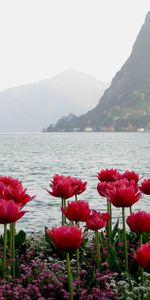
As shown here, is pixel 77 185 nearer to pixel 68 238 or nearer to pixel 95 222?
pixel 95 222

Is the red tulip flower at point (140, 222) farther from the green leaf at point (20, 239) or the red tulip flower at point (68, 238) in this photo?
the green leaf at point (20, 239)

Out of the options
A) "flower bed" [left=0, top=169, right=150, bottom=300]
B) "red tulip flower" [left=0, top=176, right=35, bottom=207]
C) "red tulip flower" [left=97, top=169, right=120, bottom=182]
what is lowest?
"flower bed" [left=0, top=169, right=150, bottom=300]

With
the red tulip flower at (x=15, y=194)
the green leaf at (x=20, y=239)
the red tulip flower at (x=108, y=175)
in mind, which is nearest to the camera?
the red tulip flower at (x=15, y=194)

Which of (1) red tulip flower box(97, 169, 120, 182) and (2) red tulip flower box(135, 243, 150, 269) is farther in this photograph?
(1) red tulip flower box(97, 169, 120, 182)

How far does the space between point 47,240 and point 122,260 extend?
1.36 metres

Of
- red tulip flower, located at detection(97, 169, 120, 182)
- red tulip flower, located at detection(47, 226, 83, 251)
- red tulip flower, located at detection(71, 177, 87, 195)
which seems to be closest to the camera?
red tulip flower, located at detection(47, 226, 83, 251)

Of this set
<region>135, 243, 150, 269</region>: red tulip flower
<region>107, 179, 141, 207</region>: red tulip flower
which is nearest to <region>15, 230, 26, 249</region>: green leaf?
<region>107, 179, 141, 207</region>: red tulip flower

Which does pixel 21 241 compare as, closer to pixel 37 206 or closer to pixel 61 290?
pixel 61 290

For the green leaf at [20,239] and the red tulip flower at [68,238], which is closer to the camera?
the red tulip flower at [68,238]

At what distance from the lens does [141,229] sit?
671 cm

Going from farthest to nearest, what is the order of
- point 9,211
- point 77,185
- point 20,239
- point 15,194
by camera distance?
point 20,239, point 77,185, point 15,194, point 9,211

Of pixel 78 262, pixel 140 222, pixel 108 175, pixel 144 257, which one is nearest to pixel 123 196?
pixel 140 222

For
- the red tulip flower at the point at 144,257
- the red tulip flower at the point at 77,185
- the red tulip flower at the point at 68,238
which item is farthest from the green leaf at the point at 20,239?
the red tulip flower at the point at 144,257

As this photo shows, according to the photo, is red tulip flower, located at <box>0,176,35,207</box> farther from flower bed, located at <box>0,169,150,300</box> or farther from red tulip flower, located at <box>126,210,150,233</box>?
red tulip flower, located at <box>126,210,150,233</box>
